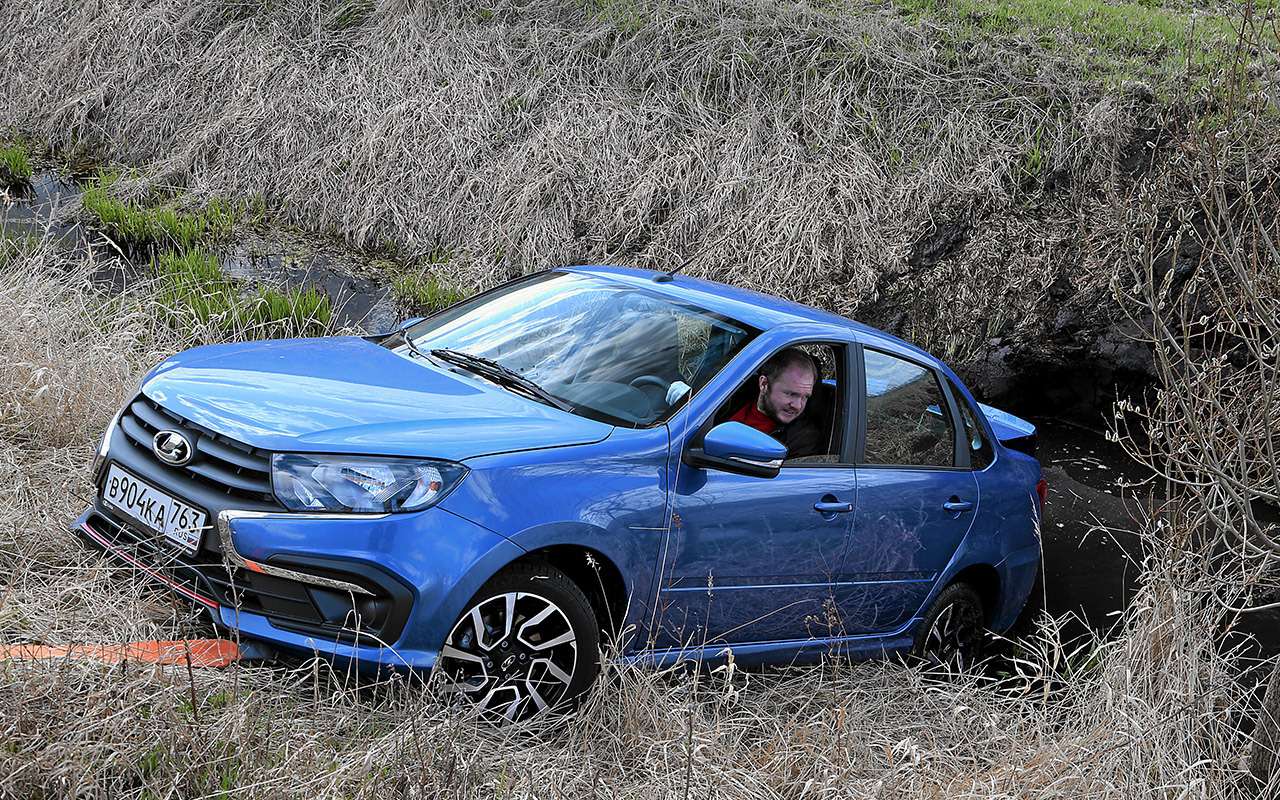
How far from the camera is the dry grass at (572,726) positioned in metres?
3.43

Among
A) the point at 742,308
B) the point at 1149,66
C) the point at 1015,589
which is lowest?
the point at 1015,589

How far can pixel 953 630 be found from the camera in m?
6.07

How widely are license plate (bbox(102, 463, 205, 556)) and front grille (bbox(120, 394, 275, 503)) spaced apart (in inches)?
3.9

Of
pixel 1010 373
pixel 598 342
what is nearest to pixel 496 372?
pixel 598 342

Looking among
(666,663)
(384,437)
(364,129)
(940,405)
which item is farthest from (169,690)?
(364,129)

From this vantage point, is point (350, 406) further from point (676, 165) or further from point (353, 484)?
point (676, 165)

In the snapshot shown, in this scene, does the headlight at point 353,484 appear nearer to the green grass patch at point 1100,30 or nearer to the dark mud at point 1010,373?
the dark mud at point 1010,373

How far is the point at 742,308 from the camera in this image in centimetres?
534

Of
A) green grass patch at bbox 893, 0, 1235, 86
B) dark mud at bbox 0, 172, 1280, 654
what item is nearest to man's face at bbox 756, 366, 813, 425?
dark mud at bbox 0, 172, 1280, 654

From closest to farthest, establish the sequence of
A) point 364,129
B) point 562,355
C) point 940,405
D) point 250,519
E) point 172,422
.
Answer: point 250,519 → point 172,422 → point 562,355 → point 940,405 → point 364,129

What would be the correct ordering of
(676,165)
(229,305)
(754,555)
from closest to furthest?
(754,555)
(229,305)
(676,165)

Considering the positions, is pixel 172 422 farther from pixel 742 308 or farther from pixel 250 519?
pixel 742 308

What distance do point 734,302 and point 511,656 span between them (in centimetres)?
197

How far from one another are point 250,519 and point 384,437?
483 millimetres
